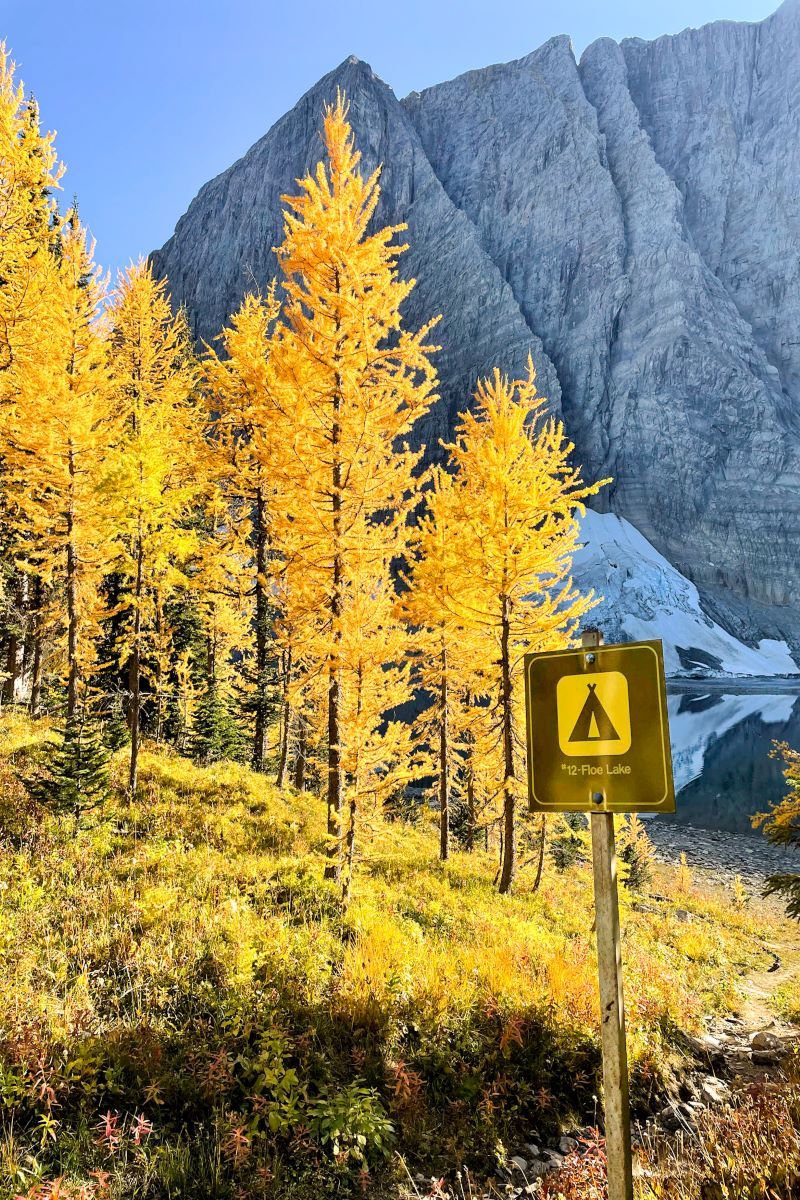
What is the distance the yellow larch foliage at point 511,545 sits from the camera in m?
10.2

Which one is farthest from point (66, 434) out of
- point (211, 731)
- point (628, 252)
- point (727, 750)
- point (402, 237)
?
point (628, 252)

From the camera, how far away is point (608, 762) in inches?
106

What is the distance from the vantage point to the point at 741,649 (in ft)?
310

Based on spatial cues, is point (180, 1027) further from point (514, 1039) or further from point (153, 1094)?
point (514, 1039)

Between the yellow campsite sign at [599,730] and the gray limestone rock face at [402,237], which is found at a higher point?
the gray limestone rock face at [402,237]

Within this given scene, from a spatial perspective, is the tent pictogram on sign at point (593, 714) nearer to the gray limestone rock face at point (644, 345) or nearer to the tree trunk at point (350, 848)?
the tree trunk at point (350, 848)

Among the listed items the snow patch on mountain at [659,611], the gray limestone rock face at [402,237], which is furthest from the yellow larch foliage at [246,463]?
the gray limestone rock face at [402,237]

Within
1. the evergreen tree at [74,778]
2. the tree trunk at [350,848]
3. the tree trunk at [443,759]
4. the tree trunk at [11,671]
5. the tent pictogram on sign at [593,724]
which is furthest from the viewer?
the tree trunk at [11,671]

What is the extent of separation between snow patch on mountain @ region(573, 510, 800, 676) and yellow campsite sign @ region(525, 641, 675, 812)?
86.4m

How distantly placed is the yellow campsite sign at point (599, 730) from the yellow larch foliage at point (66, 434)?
11.7m

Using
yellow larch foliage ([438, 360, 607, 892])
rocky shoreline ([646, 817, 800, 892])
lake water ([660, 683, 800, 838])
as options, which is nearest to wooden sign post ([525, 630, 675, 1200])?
yellow larch foliage ([438, 360, 607, 892])

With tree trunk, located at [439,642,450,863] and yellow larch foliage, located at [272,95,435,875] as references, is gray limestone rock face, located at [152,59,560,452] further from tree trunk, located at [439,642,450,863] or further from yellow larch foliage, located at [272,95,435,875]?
yellow larch foliage, located at [272,95,435,875]

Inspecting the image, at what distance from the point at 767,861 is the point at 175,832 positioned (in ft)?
101

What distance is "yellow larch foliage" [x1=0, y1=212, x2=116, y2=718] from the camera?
39.6 feet
